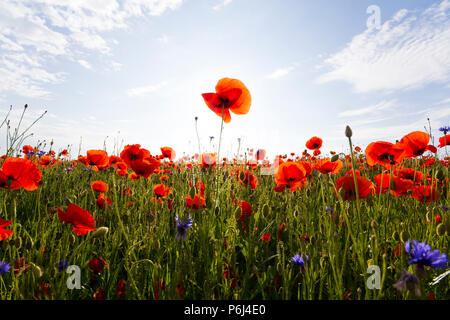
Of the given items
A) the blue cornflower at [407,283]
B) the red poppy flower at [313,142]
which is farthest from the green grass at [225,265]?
the red poppy flower at [313,142]

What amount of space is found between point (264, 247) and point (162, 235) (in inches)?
28.5

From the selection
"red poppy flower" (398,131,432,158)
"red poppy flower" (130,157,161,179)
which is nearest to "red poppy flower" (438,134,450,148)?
"red poppy flower" (398,131,432,158)

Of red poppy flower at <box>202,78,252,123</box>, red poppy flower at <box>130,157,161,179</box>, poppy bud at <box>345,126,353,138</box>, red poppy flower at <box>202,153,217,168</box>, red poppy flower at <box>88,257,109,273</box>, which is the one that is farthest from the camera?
red poppy flower at <box>202,153,217,168</box>

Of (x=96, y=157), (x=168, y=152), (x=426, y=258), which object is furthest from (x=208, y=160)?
(x=426, y=258)

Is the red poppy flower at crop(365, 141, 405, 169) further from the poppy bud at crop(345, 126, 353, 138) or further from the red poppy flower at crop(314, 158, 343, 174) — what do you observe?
the poppy bud at crop(345, 126, 353, 138)

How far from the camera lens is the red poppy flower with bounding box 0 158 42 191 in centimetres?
141

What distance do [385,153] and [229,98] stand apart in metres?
1.23

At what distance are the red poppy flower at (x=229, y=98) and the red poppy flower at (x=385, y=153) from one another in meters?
0.98

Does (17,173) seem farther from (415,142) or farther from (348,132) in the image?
(415,142)

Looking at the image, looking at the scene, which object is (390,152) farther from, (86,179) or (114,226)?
(86,179)

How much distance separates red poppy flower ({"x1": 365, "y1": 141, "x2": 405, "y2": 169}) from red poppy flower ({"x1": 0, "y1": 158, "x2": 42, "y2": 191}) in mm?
2240

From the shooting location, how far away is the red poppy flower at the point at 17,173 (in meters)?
1.41

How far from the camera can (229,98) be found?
5.53ft
